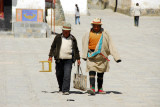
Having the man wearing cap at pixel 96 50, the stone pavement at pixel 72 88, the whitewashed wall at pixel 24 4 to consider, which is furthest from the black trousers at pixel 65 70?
the whitewashed wall at pixel 24 4

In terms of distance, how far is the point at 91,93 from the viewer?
9.75 meters

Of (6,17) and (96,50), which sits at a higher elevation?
(96,50)

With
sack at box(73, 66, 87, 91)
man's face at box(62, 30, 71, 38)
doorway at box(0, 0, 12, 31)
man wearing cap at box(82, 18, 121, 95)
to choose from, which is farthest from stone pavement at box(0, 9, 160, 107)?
doorway at box(0, 0, 12, 31)

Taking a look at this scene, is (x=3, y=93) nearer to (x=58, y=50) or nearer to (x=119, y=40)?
(x=58, y=50)

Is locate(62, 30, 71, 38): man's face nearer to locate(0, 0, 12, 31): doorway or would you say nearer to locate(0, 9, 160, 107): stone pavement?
locate(0, 9, 160, 107): stone pavement

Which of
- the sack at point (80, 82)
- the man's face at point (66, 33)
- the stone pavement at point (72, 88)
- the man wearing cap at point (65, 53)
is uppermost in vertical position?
the man's face at point (66, 33)

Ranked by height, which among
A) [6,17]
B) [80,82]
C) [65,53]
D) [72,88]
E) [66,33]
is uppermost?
[66,33]

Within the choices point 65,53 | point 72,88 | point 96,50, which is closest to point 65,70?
point 65,53

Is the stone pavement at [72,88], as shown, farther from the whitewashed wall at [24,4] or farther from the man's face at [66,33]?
the whitewashed wall at [24,4]

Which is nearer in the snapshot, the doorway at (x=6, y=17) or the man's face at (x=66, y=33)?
the man's face at (x=66, y=33)

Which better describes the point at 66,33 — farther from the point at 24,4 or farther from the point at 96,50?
the point at 24,4

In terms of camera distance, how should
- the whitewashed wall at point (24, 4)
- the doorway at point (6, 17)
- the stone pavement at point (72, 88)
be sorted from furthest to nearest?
the doorway at point (6, 17)
the whitewashed wall at point (24, 4)
the stone pavement at point (72, 88)

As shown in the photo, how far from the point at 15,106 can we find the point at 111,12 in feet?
120

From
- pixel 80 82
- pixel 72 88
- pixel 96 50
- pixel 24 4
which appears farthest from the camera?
pixel 24 4
